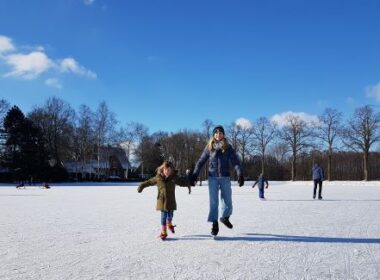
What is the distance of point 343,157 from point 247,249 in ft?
245

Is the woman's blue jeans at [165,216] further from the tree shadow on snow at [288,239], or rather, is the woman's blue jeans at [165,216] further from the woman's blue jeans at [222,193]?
the woman's blue jeans at [222,193]

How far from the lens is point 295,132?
225 ft

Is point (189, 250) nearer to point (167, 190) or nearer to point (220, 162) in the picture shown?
point (167, 190)

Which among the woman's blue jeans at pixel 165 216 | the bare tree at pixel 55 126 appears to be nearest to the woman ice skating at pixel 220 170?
the woman's blue jeans at pixel 165 216

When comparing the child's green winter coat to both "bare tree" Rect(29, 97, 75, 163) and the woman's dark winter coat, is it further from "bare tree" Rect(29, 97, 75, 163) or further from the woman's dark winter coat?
"bare tree" Rect(29, 97, 75, 163)

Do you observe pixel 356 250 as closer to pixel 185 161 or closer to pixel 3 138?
pixel 3 138

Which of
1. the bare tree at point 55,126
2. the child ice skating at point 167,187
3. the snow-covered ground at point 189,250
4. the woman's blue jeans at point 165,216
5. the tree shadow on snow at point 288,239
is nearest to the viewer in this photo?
the snow-covered ground at point 189,250

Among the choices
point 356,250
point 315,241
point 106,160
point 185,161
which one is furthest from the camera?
point 185,161

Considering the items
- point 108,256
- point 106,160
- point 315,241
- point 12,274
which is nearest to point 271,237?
point 315,241

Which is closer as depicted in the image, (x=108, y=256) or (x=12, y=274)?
(x=12, y=274)

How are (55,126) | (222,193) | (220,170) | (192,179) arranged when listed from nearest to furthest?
(192,179)
(220,170)
(222,193)
(55,126)

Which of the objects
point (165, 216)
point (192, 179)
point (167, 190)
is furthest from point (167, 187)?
point (192, 179)

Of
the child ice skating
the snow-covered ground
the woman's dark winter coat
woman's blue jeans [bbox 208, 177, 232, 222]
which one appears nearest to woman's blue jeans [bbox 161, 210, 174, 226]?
the child ice skating

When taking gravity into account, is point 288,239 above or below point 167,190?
below
